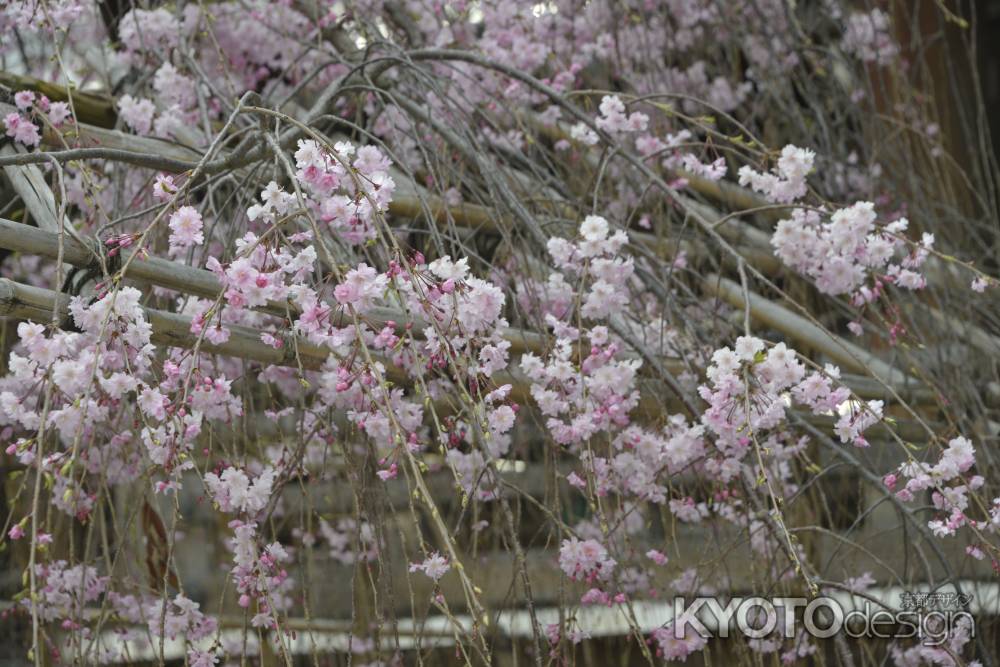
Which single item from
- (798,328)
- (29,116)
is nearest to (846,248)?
(798,328)

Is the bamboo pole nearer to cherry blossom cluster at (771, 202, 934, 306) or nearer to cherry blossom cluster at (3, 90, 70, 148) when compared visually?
cherry blossom cluster at (771, 202, 934, 306)

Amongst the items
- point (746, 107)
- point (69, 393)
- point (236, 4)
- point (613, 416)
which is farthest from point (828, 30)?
point (69, 393)

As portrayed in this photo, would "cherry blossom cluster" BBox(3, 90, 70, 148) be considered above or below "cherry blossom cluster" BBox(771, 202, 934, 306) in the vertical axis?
above

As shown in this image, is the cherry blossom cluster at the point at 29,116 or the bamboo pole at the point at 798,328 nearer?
the cherry blossom cluster at the point at 29,116

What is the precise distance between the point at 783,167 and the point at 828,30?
2.25 metres

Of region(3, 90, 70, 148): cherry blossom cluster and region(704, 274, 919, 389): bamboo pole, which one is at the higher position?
region(3, 90, 70, 148): cherry blossom cluster

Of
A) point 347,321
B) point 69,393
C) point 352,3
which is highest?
point 352,3

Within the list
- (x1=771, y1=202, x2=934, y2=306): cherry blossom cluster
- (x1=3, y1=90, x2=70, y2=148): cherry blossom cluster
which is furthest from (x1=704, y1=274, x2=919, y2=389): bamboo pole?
(x1=3, y1=90, x2=70, y2=148): cherry blossom cluster

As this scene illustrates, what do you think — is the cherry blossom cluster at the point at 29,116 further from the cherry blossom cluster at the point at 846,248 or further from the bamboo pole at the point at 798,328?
the bamboo pole at the point at 798,328

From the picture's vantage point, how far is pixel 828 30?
421 centimetres

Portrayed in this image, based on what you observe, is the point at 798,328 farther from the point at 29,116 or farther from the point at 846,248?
the point at 29,116

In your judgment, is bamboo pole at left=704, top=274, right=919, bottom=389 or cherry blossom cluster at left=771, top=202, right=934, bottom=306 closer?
cherry blossom cluster at left=771, top=202, right=934, bottom=306

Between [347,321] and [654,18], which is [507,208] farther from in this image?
[654,18]

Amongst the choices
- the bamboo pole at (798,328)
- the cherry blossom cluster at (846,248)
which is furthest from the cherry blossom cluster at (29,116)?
the bamboo pole at (798,328)
